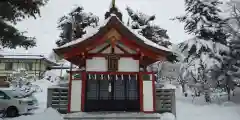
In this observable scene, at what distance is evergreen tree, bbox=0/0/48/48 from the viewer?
39.5ft

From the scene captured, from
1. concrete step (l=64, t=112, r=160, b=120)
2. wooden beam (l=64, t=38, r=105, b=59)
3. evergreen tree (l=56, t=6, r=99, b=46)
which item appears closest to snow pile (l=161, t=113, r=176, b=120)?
concrete step (l=64, t=112, r=160, b=120)

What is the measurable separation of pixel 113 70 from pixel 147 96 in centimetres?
236

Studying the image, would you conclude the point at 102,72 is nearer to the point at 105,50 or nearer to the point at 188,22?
the point at 105,50

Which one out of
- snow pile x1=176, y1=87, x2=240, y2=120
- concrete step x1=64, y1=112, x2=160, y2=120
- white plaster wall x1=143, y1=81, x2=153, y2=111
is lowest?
snow pile x1=176, y1=87, x2=240, y2=120

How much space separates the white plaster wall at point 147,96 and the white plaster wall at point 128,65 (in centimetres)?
98

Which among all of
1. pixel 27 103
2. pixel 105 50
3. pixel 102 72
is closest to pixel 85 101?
pixel 102 72

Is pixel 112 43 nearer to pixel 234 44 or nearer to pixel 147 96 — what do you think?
pixel 147 96

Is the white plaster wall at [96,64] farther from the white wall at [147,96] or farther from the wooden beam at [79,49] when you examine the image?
the white wall at [147,96]

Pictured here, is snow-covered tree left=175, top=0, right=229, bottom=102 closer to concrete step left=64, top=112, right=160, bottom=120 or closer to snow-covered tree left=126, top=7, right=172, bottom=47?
snow-covered tree left=126, top=7, right=172, bottom=47

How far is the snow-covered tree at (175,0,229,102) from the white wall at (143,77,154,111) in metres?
7.74

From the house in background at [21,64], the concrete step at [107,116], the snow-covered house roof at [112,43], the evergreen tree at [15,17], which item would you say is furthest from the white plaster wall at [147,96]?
the house in background at [21,64]

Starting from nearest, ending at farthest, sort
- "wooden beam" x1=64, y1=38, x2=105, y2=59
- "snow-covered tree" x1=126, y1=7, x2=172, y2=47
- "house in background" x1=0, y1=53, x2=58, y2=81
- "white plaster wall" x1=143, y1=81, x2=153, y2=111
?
"wooden beam" x1=64, y1=38, x2=105, y2=59 → "white plaster wall" x1=143, y1=81, x2=153, y2=111 → "snow-covered tree" x1=126, y1=7, x2=172, y2=47 → "house in background" x1=0, y1=53, x2=58, y2=81

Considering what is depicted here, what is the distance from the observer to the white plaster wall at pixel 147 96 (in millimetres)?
13195

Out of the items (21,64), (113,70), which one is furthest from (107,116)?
(21,64)
